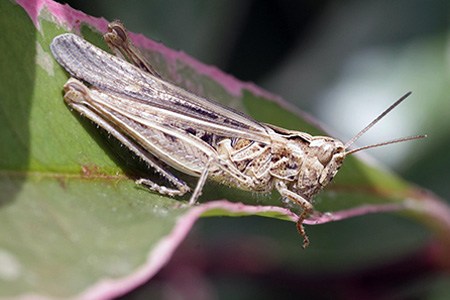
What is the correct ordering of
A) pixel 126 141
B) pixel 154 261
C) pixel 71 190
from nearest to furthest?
pixel 154 261 < pixel 71 190 < pixel 126 141

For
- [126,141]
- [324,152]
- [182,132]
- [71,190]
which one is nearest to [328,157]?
[324,152]

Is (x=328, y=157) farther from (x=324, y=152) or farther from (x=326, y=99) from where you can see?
(x=326, y=99)

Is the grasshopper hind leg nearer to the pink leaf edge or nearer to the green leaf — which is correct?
the green leaf

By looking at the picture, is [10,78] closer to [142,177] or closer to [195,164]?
[142,177]

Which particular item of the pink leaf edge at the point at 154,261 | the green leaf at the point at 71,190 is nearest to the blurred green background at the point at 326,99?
the green leaf at the point at 71,190

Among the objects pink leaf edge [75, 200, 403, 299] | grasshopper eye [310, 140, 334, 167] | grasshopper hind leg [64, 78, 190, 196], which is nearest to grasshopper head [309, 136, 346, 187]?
grasshopper eye [310, 140, 334, 167]

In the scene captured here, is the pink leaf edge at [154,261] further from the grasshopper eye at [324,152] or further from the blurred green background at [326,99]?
the blurred green background at [326,99]

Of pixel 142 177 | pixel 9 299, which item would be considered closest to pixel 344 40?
pixel 142 177
